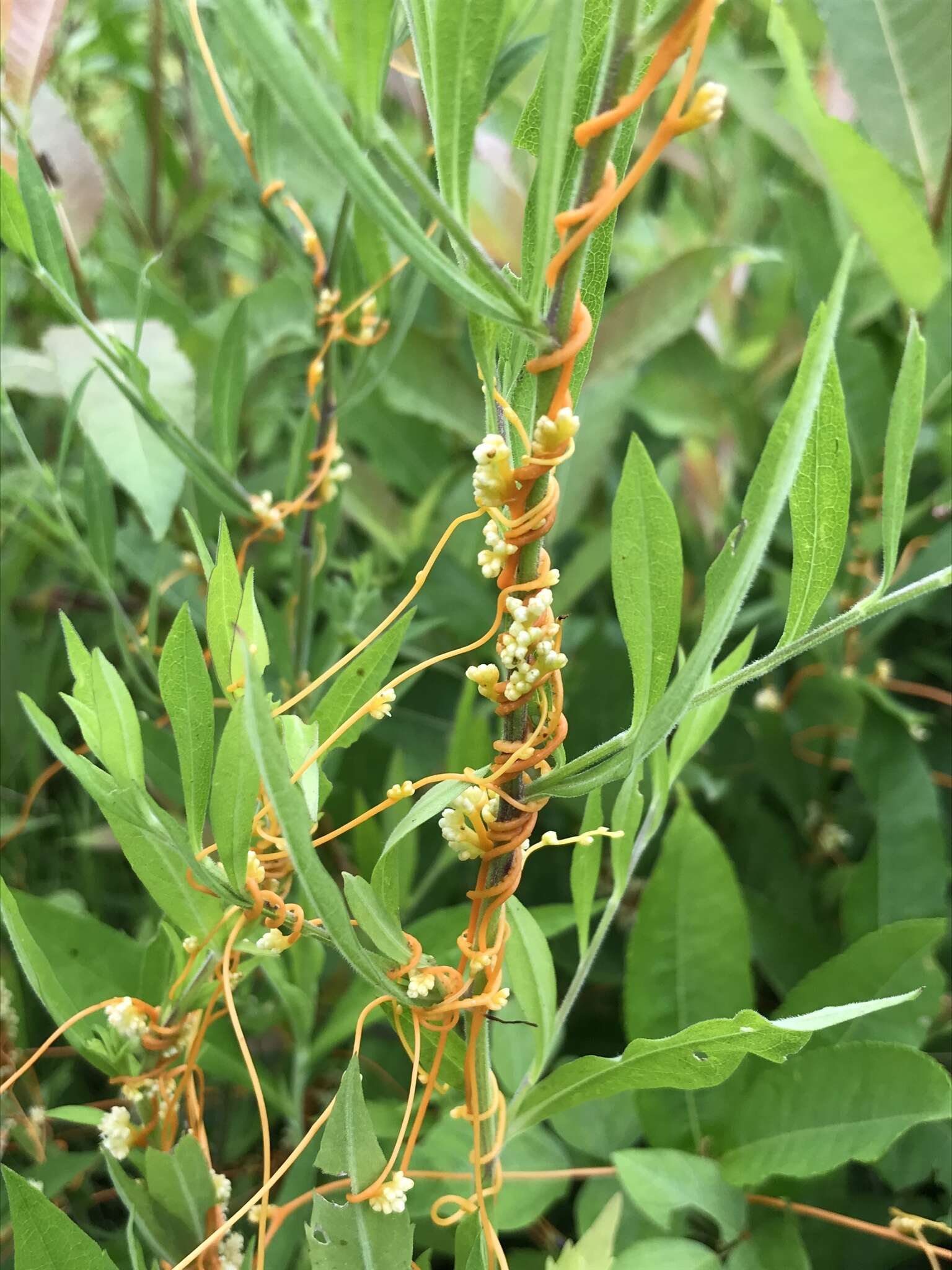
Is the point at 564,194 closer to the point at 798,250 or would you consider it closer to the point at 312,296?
the point at 312,296

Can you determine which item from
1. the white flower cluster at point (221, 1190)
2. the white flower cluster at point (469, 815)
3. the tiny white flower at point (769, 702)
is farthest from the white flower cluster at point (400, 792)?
the tiny white flower at point (769, 702)

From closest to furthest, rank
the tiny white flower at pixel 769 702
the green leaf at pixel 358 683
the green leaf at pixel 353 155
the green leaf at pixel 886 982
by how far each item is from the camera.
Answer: the green leaf at pixel 353 155 < the green leaf at pixel 358 683 < the green leaf at pixel 886 982 < the tiny white flower at pixel 769 702

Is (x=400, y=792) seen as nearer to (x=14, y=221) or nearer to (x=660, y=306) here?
(x=14, y=221)

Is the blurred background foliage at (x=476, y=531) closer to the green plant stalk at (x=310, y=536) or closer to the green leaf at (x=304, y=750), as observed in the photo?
the green plant stalk at (x=310, y=536)

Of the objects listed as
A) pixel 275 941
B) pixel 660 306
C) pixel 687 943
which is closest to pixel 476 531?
pixel 660 306

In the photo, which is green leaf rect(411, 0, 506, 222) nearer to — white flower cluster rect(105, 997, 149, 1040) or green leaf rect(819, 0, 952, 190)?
white flower cluster rect(105, 997, 149, 1040)

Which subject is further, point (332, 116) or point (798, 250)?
point (798, 250)

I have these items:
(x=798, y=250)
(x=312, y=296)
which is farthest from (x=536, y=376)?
(x=798, y=250)
